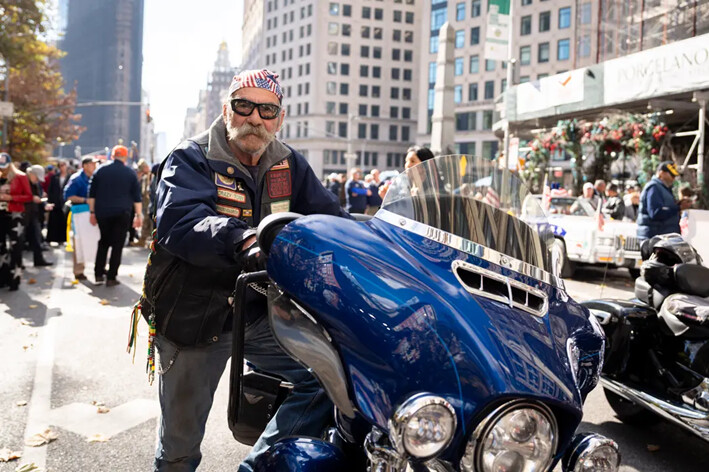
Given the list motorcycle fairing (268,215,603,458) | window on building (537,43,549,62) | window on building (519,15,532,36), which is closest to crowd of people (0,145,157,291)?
motorcycle fairing (268,215,603,458)

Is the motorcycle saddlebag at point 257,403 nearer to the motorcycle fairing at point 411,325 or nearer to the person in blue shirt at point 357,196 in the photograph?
the motorcycle fairing at point 411,325

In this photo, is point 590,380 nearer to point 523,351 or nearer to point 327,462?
point 523,351

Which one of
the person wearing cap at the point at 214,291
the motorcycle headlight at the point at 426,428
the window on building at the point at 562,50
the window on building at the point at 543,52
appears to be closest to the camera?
the motorcycle headlight at the point at 426,428

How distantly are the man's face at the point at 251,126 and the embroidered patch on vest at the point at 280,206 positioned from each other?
0.73 feet

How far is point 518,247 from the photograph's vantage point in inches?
76.4

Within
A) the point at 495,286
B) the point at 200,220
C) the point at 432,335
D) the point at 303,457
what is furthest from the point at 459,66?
the point at 432,335

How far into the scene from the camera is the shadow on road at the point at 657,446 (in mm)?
4113

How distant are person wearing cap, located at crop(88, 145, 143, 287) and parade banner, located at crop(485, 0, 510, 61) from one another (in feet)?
39.1

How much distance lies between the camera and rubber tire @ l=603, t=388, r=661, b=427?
4688mm

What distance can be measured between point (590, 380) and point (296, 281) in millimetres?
939

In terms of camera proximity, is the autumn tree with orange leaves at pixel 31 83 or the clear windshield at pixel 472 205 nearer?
the clear windshield at pixel 472 205

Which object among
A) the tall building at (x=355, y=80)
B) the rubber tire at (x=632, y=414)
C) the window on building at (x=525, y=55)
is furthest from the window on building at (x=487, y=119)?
the rubber tire at (x=632, y=414)

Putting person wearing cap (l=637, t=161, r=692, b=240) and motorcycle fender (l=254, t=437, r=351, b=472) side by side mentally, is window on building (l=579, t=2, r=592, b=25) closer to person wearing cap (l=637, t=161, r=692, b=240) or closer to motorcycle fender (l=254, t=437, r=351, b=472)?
person wearing cap (l=637, t=161, r=692, b=240)

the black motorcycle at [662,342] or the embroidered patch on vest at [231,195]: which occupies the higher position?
the embroidered patch on vest at [231,195]
